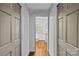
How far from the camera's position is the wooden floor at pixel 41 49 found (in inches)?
47.8

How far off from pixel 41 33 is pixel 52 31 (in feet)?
0.41

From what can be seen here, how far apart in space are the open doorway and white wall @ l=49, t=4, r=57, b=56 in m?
0.05

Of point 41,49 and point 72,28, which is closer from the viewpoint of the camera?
point 72,28

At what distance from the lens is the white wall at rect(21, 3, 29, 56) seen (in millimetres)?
1230

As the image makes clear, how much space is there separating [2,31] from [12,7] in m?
0.28

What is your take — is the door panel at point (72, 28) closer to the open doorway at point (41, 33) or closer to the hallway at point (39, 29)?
the hallway at point (39, 29)

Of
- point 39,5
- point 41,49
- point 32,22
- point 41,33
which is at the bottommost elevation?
point 41,49

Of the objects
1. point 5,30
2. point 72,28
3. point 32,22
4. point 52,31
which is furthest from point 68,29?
point 5,30

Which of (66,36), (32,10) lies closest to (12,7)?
(32,10)

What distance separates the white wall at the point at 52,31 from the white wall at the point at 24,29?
0.86 feet

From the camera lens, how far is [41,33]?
125 centimetres

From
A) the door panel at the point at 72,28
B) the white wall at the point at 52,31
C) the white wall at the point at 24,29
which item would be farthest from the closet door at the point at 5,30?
the door panel at the point at 72,28

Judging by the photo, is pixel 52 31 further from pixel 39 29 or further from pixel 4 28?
pixel 4 28

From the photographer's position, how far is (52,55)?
3.92 feet
